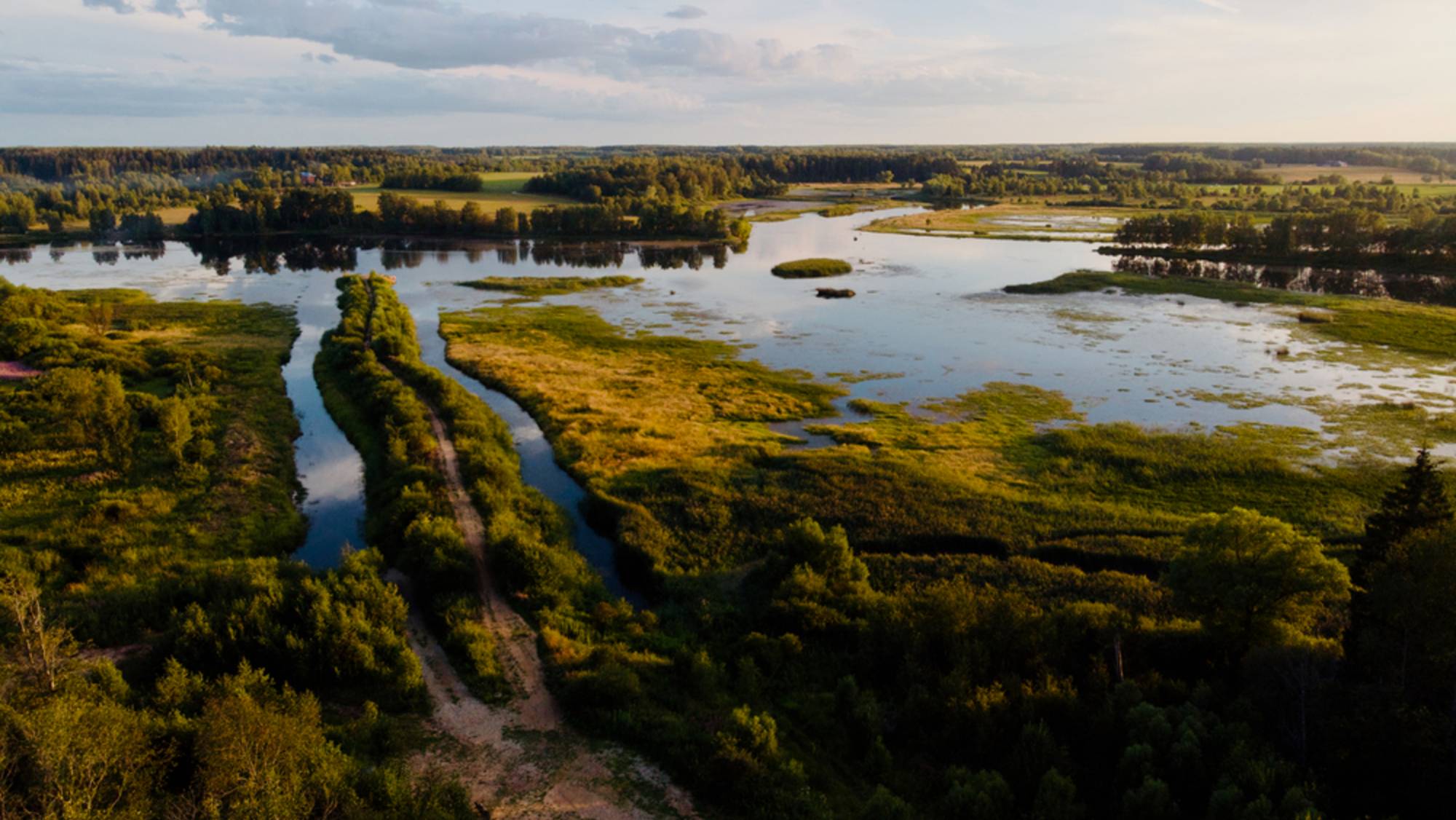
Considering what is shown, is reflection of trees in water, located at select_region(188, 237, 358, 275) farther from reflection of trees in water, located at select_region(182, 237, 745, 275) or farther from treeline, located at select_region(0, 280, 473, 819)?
treeline, located at select_region(0, 280, 473, 819)

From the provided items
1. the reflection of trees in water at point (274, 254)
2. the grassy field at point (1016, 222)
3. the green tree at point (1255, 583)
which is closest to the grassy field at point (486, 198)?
the reflection of trees in water at point (274, 254)

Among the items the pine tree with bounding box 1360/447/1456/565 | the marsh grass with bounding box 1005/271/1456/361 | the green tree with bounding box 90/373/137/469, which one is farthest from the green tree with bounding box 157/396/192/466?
the marsh grass with bounding box 1005/271/1456/361

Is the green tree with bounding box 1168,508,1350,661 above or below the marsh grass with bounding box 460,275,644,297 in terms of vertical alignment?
below

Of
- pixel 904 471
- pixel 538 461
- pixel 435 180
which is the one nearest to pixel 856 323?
pixel 904 471

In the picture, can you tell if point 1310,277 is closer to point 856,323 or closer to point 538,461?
point 856,323

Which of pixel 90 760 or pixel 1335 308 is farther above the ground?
pixel 1335 308

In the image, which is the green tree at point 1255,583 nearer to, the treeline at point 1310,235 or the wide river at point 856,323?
the wide river at point 856,323
